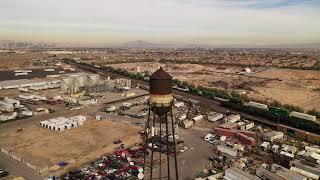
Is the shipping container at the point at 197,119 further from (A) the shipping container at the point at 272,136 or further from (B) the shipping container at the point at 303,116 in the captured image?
(B) the shipping container at the point at 303,116

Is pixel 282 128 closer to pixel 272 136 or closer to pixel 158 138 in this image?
pixel 272 136

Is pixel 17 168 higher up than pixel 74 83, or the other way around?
pixel 74 83

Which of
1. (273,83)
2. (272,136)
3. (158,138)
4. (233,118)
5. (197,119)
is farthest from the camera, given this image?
(273,83)

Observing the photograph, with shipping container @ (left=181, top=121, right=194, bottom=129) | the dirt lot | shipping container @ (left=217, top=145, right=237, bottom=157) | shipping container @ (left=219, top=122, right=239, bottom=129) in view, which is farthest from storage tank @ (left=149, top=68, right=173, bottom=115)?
shipping container @ (left=181, top=121, right=194, bottom=129)

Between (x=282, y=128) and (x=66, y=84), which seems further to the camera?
(x=66, y=84)

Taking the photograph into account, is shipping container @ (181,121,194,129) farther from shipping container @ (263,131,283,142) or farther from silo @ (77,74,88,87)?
silo @ (77,74,88,87)

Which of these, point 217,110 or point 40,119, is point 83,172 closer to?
point 40,119

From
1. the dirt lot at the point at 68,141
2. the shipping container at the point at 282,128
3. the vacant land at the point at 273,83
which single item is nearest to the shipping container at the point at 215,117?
the shipping container at the point at 282,128

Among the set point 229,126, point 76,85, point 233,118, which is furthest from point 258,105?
point 76,85
